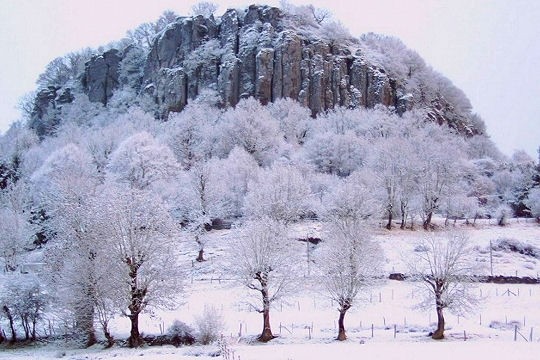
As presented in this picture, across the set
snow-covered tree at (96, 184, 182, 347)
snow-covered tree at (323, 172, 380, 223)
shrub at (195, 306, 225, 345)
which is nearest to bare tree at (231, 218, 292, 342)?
shrub at (195, 306, 225, 345)

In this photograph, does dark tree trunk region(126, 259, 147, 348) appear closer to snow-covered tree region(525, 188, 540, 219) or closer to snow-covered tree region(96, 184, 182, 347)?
snow-covered tree region(96, 184, 182, 347)

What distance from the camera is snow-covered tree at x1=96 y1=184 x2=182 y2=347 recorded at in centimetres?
3709

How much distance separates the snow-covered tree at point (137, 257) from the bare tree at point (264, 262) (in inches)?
201

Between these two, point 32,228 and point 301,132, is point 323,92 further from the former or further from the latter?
point 32,228

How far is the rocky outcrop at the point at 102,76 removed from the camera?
156 meters

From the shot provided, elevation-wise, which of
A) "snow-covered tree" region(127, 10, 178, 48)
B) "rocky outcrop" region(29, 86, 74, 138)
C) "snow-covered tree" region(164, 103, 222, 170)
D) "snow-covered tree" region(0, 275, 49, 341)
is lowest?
"snow-covered tree" region(0, 275, 49, 341)

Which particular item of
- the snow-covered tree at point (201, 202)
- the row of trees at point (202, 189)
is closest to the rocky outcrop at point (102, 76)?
the row of trees at point (202, 189)

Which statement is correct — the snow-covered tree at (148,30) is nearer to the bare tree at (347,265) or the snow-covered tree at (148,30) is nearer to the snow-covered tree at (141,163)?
the snow-covered tree at (141,163)

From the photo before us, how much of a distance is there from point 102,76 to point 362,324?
139 m

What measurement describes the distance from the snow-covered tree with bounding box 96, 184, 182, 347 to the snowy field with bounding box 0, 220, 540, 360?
2142 millimetres

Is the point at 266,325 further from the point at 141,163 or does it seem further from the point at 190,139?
the point at 190,139

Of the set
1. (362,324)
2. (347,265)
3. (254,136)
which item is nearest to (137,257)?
(347,265)

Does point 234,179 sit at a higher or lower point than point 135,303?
higher

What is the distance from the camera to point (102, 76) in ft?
519
